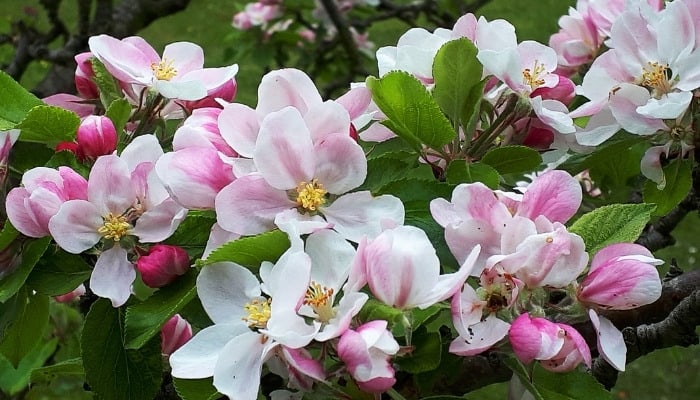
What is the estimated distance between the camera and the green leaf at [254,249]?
58cm

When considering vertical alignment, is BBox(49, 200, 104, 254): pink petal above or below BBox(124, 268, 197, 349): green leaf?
above

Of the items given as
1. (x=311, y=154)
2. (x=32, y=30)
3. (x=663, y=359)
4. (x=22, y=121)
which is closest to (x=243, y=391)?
(x=311, y=154)

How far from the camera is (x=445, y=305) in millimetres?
597

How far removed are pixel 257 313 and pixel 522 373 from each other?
0.63 feet

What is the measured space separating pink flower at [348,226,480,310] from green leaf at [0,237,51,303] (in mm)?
275

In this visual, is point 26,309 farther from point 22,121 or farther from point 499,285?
point 499,285

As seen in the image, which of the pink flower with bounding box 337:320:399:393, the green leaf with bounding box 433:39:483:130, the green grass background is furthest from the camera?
the green grass background

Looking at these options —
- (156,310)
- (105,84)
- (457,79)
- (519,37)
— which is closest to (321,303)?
(156,310)

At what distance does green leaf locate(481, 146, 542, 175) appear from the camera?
736 mm

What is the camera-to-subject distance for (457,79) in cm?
73

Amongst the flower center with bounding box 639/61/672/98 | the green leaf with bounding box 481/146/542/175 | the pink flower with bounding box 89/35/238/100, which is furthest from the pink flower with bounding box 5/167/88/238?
the flower center with bounding box 639/61/672/98

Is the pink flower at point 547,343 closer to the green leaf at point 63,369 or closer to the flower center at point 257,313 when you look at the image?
the flower center at point 257,313

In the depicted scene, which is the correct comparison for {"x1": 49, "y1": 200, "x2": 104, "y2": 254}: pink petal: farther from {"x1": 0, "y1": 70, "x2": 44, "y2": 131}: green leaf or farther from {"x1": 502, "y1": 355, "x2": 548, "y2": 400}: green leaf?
{"x1": 502, "y1": 355, "x2": 548, "y2": 400}: green leaf

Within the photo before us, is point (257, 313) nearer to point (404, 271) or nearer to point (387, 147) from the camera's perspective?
point (404, 271)
